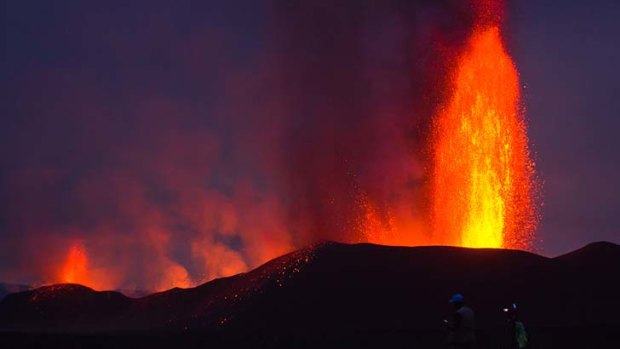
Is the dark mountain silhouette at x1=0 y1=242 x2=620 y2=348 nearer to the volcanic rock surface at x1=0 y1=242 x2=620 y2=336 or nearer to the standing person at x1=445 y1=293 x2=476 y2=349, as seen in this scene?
the volcanic rock surface at x1=0 y1=242 x2=620 y2=336

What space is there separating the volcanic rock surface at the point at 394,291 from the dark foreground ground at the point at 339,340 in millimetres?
3630

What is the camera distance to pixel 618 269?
5303 cm

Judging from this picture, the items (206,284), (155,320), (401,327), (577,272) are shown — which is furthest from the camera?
(206,284)

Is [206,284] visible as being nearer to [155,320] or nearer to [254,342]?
[155,320]

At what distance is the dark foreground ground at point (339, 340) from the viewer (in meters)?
34.2

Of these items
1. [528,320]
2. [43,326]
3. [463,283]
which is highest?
[43,326]

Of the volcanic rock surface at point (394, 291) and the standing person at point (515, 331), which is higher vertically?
the volcanic rock surface at point (394, 291)

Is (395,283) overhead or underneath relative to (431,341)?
overhead

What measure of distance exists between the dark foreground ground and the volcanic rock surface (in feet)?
11.9

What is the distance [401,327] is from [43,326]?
3770cm

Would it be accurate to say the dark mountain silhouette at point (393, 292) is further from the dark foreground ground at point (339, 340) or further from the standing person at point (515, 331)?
the standing person at point (515, 331)

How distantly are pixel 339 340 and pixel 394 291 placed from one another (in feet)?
39.7

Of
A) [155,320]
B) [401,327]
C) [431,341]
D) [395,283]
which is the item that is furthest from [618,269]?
[155,320]

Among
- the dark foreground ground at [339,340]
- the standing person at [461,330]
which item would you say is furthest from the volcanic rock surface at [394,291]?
Answer: the standing person at [461,330]
